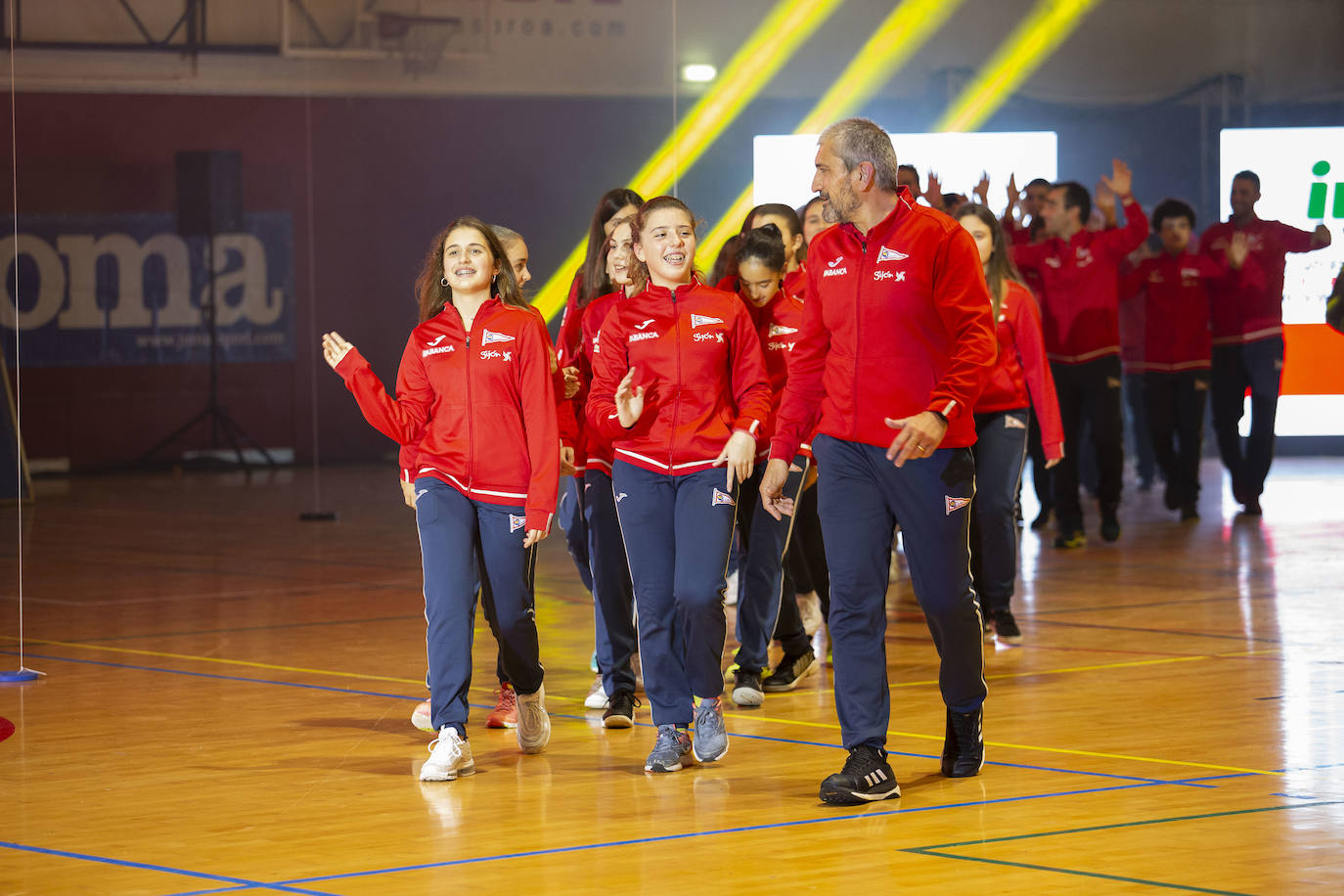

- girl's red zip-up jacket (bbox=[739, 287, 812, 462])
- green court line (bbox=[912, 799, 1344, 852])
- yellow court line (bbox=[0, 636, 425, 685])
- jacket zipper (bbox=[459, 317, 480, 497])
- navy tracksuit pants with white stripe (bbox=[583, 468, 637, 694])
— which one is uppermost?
girl's red zip-up jacket (bbox=[739, 287, 812, 462])

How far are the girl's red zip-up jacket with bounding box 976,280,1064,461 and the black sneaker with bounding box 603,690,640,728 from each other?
1.84 metres

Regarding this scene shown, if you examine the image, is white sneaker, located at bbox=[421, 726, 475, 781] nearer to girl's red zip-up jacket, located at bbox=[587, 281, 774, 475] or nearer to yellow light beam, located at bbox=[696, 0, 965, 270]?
girl's red zip-up jacket, located at bbox=[587, 281, 774, 475]

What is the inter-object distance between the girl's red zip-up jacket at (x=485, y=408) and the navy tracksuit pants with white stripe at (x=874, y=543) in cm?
80

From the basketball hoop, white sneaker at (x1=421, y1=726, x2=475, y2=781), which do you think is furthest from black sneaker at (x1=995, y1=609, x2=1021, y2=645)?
the basketball hoop

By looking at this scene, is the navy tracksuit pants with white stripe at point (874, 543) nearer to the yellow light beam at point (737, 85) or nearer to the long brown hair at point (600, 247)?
the long brown hair at point (600, 247)

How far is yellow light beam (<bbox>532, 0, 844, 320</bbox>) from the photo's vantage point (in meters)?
12.3

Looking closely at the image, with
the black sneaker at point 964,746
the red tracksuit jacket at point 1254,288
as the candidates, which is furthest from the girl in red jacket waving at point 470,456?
the red tracksuit jacket at point 1254,288

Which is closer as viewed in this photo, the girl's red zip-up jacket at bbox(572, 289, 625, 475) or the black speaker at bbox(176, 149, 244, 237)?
the girl's red zip-up jacket at bbox(572, 289, 625, 475)

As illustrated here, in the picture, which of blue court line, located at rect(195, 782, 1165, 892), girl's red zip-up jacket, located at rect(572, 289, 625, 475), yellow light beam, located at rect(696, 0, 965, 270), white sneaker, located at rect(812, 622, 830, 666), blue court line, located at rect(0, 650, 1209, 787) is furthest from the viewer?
Result: yellow light beam, located at rect(696, 0, 965, 270)

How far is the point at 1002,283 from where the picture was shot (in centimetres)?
723

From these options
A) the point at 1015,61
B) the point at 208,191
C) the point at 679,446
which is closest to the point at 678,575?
the point at 679,446

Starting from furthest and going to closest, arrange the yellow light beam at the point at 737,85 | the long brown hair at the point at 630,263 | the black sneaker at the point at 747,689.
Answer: the yellow light beam at the point at 737,85 → the black sneaker at the point at 747,689 → the long brown hair at the point at 630,263

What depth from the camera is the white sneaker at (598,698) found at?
6.05 metres

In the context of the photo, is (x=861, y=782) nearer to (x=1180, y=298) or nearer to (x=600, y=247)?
(x=600, y=247)
